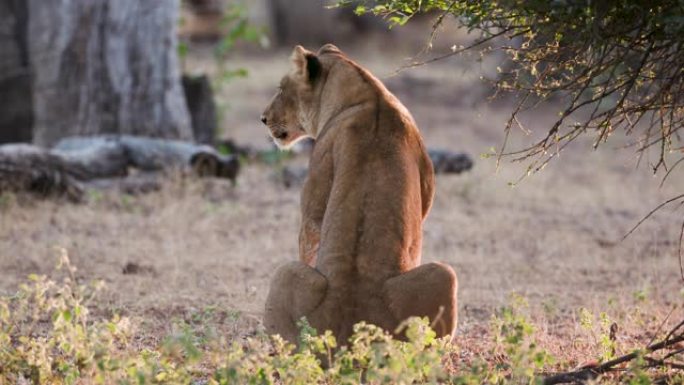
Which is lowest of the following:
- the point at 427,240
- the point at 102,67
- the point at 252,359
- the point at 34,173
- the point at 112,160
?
the point at 427,240

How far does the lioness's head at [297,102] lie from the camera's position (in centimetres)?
625

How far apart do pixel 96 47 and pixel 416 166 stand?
6774 millimetres

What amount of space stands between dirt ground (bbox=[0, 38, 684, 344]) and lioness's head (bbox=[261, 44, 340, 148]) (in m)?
0.41

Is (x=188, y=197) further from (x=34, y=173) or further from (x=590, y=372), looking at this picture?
(x=590, y=372)

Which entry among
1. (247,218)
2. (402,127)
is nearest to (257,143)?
(247,218)

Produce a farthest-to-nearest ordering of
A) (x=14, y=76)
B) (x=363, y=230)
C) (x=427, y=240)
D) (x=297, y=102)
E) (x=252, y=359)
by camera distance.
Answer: (x=14, y=76)
(x=427, y=240)
(x=297, y=102)
(x=363, y=230)
(x=252, y=359)

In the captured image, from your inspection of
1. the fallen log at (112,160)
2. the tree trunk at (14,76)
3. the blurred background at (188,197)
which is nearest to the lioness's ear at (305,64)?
the blurred background at (188,197)

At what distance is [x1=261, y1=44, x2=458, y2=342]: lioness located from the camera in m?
5.22

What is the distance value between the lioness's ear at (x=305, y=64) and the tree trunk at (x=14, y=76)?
6981mm

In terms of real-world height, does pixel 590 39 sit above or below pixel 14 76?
above

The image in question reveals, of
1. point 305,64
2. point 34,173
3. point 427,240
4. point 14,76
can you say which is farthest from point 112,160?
point 305,64

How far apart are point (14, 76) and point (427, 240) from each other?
5134mm

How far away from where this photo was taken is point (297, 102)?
6457 mm

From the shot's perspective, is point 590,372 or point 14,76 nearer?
point 590,372
